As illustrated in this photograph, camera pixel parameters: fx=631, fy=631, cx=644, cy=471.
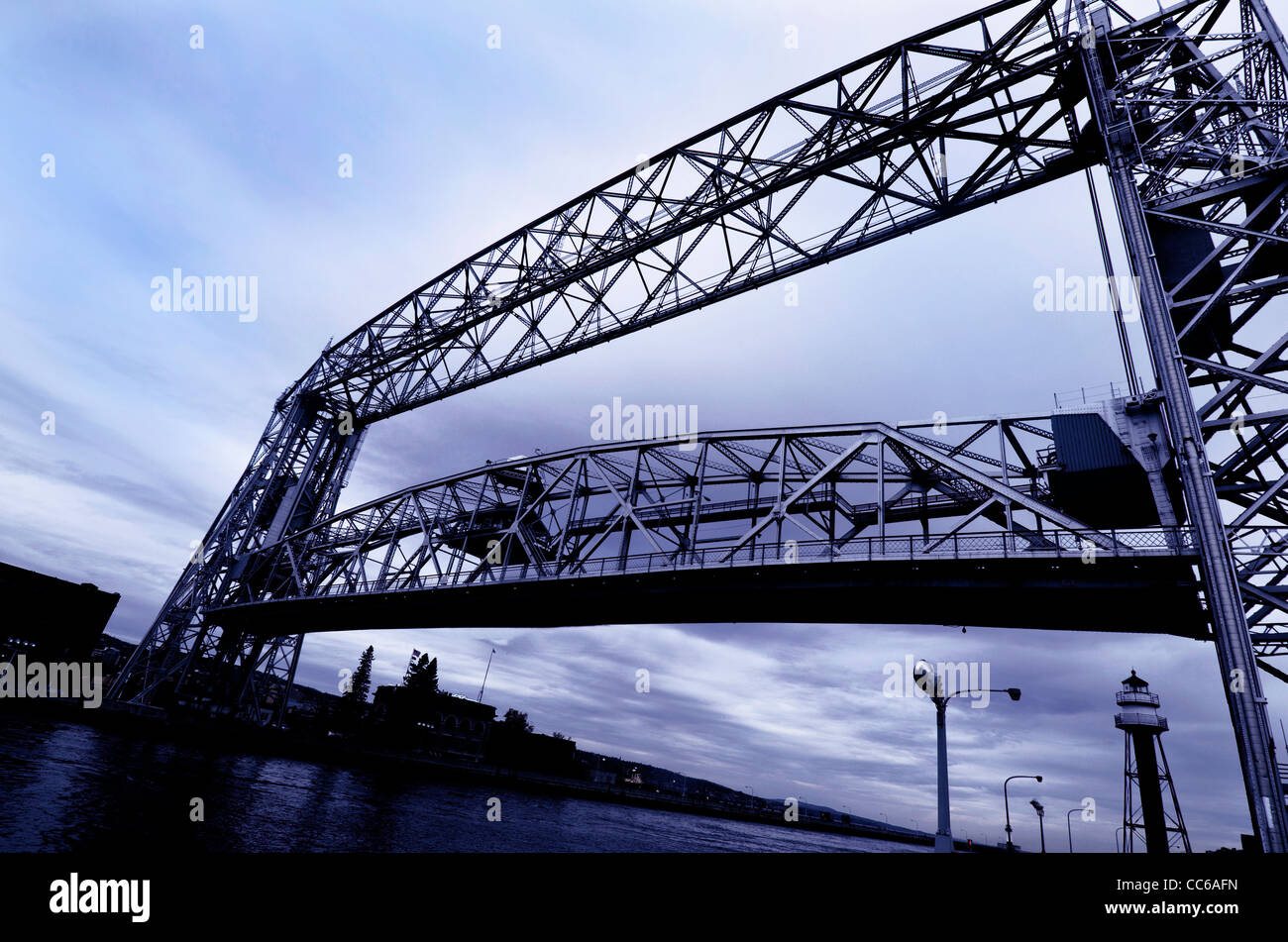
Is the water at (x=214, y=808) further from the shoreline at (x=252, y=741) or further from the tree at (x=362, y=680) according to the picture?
the tree at (x=362, y=680)

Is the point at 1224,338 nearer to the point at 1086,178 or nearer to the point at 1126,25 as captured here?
the point at 1086,178

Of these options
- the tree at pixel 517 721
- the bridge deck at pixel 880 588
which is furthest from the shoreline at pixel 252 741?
the tree at pixel 517 721

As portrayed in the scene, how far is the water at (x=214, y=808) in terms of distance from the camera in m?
12.0

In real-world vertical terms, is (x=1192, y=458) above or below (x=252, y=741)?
above

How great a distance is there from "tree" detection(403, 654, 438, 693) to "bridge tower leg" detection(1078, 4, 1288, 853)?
7274 cm

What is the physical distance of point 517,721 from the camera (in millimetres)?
86938

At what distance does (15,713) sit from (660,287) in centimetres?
3938

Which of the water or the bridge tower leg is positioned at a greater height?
the bridge tower leg

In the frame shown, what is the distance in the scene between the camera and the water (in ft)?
39.5

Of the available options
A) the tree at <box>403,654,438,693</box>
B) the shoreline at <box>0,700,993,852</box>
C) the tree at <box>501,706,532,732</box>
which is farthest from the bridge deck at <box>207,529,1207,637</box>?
the tree at <box>501,706,532,732</box>

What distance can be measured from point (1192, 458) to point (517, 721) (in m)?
86.7

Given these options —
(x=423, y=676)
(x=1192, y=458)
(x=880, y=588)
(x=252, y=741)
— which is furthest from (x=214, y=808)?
(x=423, y=676)

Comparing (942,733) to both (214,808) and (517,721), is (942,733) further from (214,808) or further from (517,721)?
(517,721)

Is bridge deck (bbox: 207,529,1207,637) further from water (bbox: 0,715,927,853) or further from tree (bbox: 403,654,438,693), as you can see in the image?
tree (bbox: 403,654,438,693)
